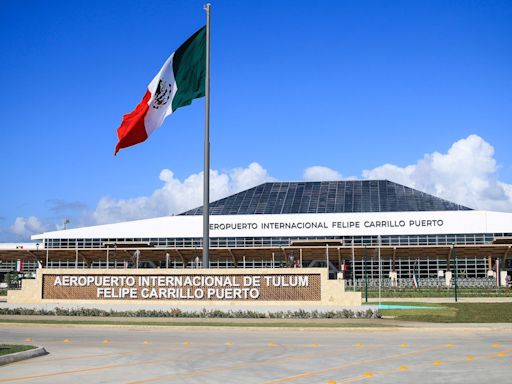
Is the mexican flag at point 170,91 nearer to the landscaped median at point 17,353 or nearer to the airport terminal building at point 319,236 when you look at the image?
the landscaped median at point 17,353

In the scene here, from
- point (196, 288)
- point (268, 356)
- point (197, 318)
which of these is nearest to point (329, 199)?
point (196, 288)

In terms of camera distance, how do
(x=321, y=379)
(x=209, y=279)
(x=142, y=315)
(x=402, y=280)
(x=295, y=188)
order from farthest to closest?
(x=295, y=188) < (x=402, y=280) < (x=209, y=279) < (x=142, y=315) < (x=321, y=379)

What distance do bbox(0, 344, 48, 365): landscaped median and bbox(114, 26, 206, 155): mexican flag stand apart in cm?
1450

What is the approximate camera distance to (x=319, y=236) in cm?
7594

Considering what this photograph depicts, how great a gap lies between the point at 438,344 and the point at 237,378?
315 inches

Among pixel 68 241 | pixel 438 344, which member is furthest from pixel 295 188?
pixel 438 344

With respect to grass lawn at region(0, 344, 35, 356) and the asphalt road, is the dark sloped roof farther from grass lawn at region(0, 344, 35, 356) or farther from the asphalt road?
grass lawn at region(0, 344, 35, 356)

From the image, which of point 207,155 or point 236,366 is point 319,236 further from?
point 236,366

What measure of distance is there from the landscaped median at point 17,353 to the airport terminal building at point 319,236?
50.5 metres

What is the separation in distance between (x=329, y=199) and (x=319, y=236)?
6.36m

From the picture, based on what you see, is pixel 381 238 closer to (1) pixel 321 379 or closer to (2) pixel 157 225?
(2) pixel 157 225

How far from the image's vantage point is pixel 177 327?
24.5 metres

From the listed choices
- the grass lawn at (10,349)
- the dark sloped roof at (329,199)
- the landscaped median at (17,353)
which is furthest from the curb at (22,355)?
the dark sloped roof at (329,199)

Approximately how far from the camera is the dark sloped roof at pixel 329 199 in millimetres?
77125
